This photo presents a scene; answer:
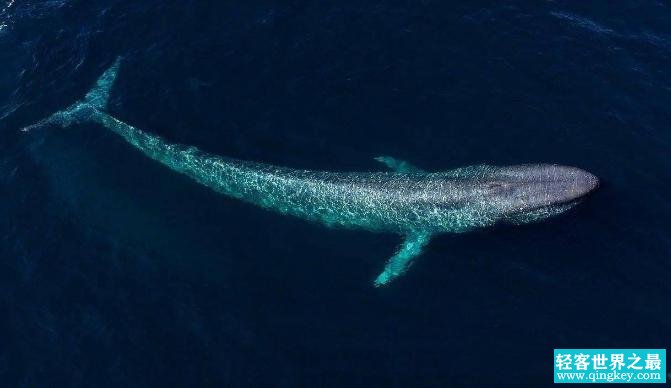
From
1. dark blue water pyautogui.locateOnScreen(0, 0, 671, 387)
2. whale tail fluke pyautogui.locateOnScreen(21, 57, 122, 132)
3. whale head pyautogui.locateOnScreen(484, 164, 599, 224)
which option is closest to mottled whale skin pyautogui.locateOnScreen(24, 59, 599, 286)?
whale head pyautogui.locateOnScreen(484, 164, 599, 224)

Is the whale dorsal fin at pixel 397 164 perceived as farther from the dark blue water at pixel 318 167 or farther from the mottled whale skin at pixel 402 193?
the dark blue water at pixel 318 167

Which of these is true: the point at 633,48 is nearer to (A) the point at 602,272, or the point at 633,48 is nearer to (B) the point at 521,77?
(B) the point at 521,77

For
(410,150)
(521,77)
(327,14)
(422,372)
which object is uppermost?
(327,14)

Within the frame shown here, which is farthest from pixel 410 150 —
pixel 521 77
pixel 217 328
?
pixel 217 328

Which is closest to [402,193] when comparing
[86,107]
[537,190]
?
[537,190]

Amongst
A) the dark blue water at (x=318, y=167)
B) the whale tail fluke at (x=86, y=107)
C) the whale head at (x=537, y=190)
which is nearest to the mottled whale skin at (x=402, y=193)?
the whale head at (x=537, y=190)

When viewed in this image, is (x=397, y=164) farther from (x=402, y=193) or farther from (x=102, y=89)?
(x=102, y=89)
